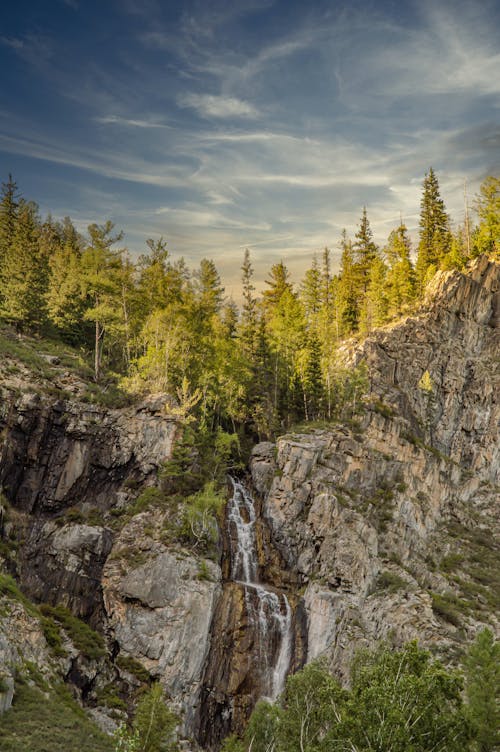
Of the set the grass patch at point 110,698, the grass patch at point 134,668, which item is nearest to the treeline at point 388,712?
the grass patch at point 110,698

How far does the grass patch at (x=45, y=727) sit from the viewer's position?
78.3ft

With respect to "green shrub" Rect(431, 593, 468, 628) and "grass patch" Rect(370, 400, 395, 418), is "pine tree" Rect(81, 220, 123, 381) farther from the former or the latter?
"green shrub" Rect(431, 593, 468, 628)

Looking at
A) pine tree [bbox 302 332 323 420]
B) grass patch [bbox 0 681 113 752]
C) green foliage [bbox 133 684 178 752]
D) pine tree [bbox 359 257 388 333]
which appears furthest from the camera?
pine tree [bbox 359 257 388 333]

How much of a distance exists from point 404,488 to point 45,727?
42.7 m

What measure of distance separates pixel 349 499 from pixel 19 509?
30.7 m

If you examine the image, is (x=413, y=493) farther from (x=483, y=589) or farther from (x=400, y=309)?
(x=400, y=309)

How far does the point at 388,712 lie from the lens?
23.0 meters

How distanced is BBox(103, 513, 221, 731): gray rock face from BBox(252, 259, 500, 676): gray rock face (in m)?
9.25

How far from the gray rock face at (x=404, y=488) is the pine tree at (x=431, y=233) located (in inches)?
208

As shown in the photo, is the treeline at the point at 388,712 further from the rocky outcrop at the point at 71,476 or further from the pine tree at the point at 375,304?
the pine tree at the point at 375,304

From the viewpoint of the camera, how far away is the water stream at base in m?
39.8

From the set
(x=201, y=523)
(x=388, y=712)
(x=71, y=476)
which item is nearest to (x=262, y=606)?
(x=201, y=523)

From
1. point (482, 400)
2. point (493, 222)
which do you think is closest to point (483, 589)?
point (482, 400)

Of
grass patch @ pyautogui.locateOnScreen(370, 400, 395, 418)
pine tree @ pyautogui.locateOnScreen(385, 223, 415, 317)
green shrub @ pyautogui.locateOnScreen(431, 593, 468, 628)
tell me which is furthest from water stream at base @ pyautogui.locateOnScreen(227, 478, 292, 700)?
pine tree @ pyautogui.locateOnScreen(385, 223, 415, 317)
